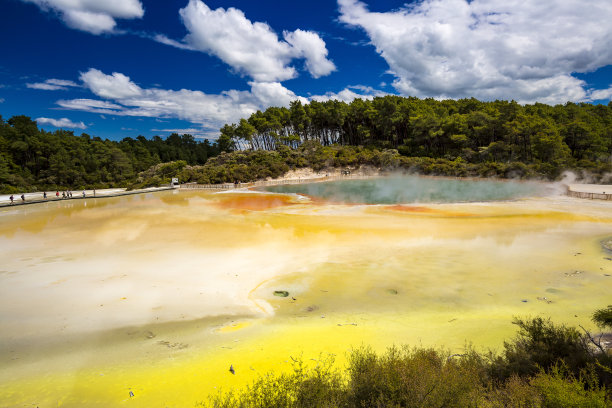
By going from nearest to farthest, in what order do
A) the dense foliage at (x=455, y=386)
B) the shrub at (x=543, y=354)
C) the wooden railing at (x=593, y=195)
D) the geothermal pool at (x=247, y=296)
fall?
the dense foliage at (x=455, y=386), the shrub at (x=543, y=354), the geothermal pool at (x=247, y=296), the wooden railing at (x=593, y=195)

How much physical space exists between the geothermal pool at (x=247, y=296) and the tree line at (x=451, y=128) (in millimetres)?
33417

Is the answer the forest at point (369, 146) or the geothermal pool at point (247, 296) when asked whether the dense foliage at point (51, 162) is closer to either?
the forest at point (369, 146)

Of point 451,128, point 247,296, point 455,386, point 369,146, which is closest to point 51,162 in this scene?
point 247,296

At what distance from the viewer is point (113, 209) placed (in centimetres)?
2842

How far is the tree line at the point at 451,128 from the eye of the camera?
44.0 meters

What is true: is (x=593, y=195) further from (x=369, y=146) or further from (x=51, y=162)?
(x=51, y=162)

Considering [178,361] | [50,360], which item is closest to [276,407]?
[178,361]

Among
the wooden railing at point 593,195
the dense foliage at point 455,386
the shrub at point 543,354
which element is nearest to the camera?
the dense foliage at point 455,386

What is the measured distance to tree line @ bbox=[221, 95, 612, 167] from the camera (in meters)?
44.0

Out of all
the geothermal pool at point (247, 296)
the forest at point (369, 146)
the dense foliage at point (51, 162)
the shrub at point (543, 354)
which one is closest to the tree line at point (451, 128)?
the forest at point (369, 146)

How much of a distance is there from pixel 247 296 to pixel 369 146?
6512 cm

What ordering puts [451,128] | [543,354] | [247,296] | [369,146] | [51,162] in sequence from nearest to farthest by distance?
1. [543,354]
2. [247,296]
3. [51,162]
4. [451,128]
5. [369,146]

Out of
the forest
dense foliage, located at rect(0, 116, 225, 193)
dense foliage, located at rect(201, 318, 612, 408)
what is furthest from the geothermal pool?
dense foliage, located at rect(0, 116, 225, 193)

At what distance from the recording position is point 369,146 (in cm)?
7062
